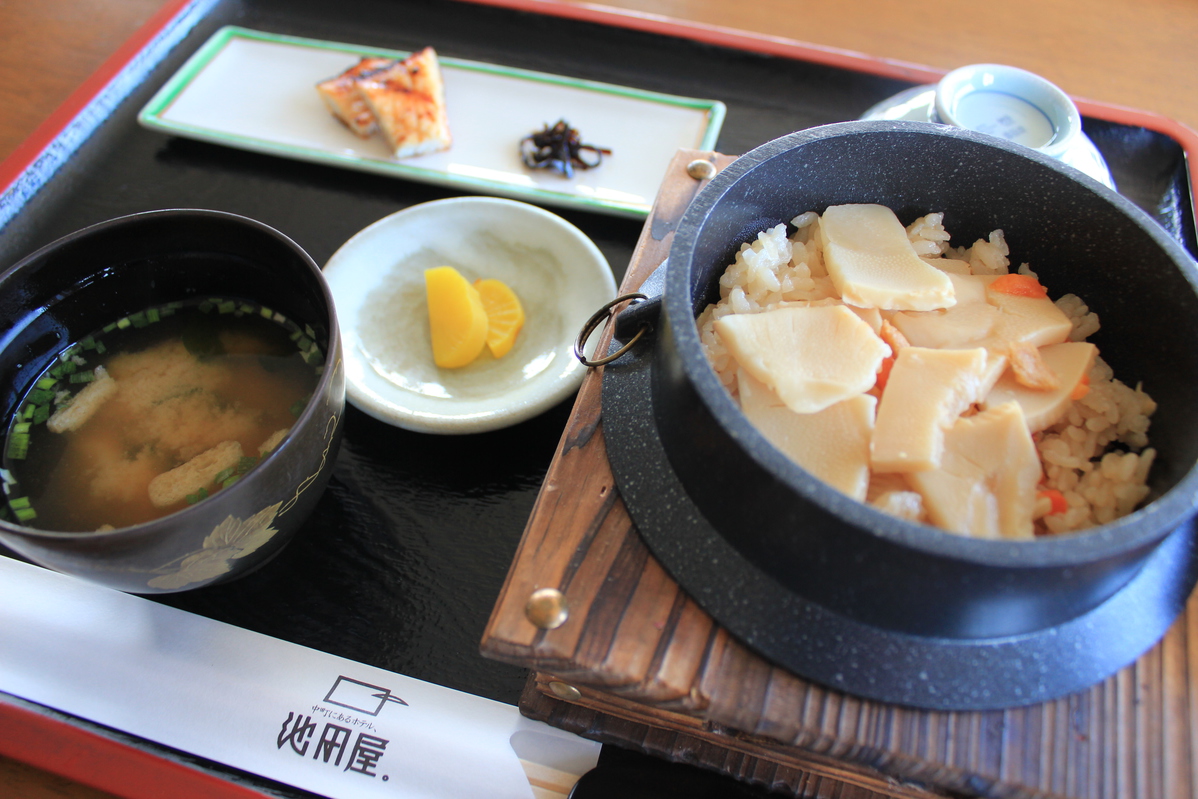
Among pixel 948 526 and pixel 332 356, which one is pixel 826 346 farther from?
pixel 332 356

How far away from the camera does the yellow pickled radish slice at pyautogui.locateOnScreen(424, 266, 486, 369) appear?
1604mm

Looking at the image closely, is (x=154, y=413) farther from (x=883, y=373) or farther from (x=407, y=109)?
(x=883, y=373)

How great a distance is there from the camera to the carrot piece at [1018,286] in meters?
1.22

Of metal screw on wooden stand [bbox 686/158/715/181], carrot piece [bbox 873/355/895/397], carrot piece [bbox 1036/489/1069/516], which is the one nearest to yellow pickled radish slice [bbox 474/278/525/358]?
metal screw on wooden stand [bbox 686/158/715/181]

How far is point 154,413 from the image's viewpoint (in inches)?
53.6

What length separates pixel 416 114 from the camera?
6.64 ft

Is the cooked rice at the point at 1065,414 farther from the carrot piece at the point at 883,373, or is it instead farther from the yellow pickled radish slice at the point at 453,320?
the yellow pickled radish slice at the point at 453,320

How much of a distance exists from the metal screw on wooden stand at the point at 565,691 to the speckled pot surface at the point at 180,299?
1.75ft

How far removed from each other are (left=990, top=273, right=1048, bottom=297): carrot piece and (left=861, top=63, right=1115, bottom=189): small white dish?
71cm

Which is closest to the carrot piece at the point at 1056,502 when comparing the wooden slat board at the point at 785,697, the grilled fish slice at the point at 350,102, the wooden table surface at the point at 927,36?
the wooden slat board at the point at 785,697

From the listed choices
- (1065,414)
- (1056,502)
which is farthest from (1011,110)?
(1056,502)

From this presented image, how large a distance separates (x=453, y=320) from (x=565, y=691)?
864 millimetres

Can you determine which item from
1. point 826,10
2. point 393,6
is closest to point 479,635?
point 393,6

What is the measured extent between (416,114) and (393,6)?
752 mm
